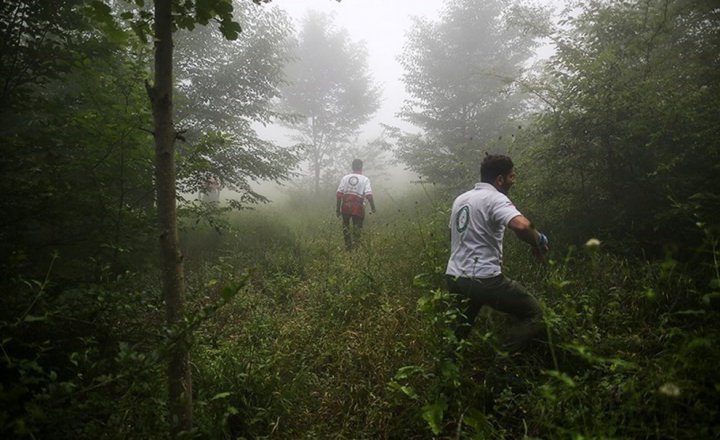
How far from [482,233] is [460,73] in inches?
395

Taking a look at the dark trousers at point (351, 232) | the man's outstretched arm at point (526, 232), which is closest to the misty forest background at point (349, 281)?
the man's outstretched arm at point (526, 232)

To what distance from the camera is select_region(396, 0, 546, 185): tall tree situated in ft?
35.3

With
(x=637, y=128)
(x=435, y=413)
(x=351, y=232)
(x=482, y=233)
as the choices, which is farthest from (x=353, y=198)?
(x=435, y=413)

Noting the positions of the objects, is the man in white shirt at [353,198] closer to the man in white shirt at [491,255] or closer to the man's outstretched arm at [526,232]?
the man in white shirt at [491,255]

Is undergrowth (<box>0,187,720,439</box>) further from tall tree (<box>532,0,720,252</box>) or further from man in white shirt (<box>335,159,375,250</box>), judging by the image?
man in white shirt (<box>335,159,375,250</box>)

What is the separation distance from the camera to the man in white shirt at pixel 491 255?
2.81 metres

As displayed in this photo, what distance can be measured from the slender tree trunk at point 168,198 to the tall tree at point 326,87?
580 inches

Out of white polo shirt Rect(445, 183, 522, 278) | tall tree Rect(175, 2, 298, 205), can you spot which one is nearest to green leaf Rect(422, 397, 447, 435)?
white polo shirt Rect(445, 183, 522, 278)

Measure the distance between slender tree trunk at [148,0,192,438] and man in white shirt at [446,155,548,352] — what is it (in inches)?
78.8

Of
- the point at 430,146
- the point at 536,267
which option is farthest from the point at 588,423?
the point at 430,146

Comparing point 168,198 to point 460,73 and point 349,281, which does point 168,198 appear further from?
point 460,73

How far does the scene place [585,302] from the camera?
334 cm

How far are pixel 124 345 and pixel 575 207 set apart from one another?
503 cm

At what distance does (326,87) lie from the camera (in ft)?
55.8
